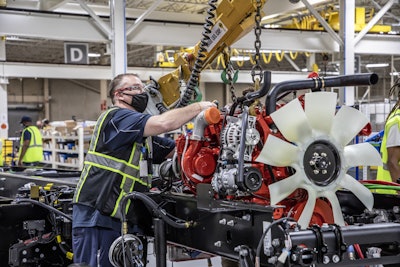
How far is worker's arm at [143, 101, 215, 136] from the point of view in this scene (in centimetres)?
297

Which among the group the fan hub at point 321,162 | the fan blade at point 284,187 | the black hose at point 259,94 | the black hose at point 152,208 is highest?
the black hose at point 259,94

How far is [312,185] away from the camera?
259cm

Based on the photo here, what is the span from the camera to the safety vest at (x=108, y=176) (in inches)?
125

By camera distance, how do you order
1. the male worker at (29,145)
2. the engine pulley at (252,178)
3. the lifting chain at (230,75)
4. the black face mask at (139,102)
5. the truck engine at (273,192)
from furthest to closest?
the male worker at (29,145) → the black face mask at (139,102) → the lifting chain at (230,75) → the engine pulley at (252,178) → the truck engine at (273,192)

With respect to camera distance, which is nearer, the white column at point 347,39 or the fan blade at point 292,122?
the fan blade at point 292,122

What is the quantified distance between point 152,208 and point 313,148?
91cm

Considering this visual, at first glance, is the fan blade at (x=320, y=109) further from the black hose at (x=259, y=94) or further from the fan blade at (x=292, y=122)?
the black hose at (x=259, y=94)

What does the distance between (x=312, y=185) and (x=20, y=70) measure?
35.5 ft

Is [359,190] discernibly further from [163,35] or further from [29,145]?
[29,145]

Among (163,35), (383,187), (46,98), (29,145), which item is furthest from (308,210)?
(46,98)

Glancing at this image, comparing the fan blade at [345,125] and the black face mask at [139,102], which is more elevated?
the black face mask at [139,102]

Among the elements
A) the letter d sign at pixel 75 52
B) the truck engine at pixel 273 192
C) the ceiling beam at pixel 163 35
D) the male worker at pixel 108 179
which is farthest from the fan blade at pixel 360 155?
the letter d sign at pixel 75 52

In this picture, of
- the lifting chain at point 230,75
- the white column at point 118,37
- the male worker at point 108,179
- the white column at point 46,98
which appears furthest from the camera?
the white column at point 46,98

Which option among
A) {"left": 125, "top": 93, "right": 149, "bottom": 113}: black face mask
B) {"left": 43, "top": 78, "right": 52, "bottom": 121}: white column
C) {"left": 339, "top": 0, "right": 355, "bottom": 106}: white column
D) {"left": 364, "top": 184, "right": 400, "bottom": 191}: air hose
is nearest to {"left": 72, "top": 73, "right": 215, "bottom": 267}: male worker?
{"left": 125, "top": 93, "right": 149, "bottom": 113}: black face mask
